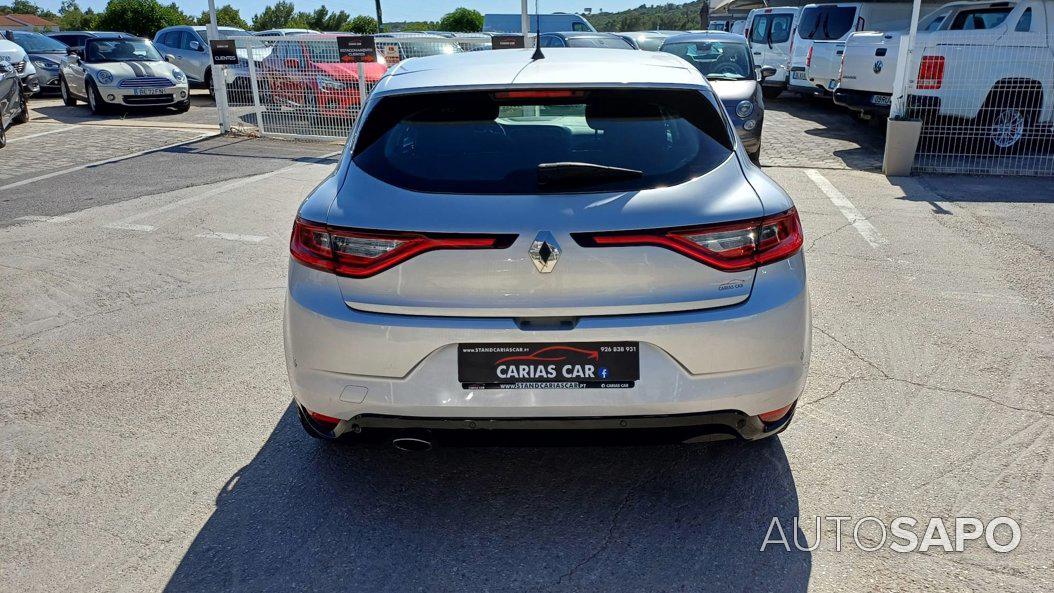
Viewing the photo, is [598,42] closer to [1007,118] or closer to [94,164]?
[1007,118]

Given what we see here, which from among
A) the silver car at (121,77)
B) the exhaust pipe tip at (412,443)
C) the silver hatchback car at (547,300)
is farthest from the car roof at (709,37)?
the exhaust pipe tip at (412,443)

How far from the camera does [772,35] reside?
20.9 metres

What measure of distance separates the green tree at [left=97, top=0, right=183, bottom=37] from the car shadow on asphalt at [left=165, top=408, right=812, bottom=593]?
4838cm

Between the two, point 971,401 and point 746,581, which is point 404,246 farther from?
point 971,401

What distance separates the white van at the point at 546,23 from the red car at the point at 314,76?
10515mm

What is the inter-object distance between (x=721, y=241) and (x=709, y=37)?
12.0m

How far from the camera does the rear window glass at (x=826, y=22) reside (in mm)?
16984

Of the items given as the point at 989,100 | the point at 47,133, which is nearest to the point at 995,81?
the point at 989,100

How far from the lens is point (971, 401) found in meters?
4.07

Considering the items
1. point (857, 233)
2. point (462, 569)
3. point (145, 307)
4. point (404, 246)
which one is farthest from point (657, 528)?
point (857, 233)

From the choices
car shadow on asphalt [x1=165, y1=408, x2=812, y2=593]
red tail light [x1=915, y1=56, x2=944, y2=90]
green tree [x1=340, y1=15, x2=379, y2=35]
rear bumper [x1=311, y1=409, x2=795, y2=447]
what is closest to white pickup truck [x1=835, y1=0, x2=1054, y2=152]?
red tail light [x1=915, y1=56, x2=944, y2=90]

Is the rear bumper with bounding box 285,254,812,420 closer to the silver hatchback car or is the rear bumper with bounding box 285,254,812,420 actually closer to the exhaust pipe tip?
the silver hatchback car

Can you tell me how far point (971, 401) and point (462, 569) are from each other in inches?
107

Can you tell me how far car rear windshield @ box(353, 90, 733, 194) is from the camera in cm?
289
